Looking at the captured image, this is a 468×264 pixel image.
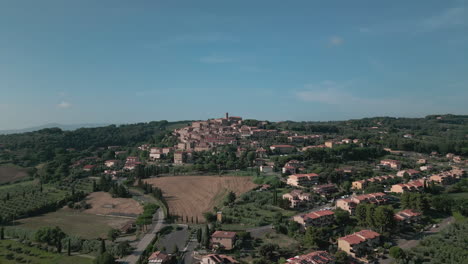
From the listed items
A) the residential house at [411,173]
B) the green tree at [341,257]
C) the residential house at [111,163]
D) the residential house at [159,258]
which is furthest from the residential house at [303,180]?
the residential house at [111,163]

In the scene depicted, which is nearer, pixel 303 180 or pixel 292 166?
pixel 303 180

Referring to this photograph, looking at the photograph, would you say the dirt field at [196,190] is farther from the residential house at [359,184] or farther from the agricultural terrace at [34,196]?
the residential house at [359,184]

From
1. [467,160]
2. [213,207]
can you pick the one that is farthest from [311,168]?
[467,160]

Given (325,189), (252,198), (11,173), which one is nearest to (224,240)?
(252,198)

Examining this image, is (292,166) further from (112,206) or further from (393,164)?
(112,206)

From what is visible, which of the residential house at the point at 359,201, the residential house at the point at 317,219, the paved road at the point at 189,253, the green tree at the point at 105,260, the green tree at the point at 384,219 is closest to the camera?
the green tree at the point at 105,260

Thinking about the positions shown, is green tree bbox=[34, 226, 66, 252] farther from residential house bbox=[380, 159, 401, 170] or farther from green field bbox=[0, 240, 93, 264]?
residential house bbox=[380, 159, 401, 170]
